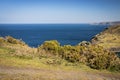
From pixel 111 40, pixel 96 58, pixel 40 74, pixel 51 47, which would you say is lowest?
pixel 111 40

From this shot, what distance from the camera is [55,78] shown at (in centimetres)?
1766

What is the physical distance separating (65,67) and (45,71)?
2.81 m

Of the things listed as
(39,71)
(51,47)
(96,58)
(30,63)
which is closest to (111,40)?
(51,47)

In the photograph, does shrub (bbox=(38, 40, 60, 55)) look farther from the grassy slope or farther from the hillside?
the hillside

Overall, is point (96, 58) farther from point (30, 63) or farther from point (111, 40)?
point (111, 40)

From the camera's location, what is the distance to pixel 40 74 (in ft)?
60.9

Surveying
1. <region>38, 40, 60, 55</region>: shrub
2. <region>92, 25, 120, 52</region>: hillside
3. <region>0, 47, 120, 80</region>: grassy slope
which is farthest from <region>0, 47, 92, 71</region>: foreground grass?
<region>92, 25, 120, 52</region>: hillside

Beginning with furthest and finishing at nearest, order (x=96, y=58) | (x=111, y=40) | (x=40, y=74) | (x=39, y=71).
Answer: (x=111, y=40)
(x=96, y=58)
(x=39, y=71)
(x=40, y=74)

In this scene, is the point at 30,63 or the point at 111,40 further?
the point at 111,40

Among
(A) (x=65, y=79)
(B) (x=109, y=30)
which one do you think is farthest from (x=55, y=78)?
(B) (x=109, y=30)

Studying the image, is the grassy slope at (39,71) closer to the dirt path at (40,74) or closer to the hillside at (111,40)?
the dirt path at (40,74)

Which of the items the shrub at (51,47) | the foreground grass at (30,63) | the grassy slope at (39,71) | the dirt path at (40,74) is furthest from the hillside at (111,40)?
the dirt path at (40,74)

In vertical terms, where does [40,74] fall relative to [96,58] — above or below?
below

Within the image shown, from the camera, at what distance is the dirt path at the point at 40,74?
17.2 meters
